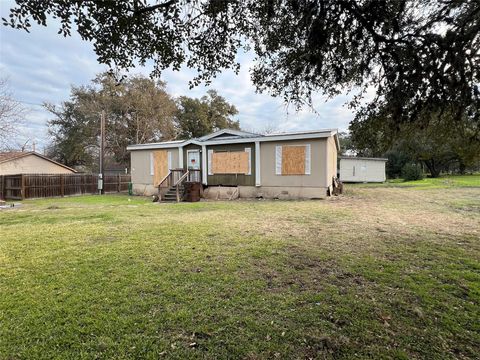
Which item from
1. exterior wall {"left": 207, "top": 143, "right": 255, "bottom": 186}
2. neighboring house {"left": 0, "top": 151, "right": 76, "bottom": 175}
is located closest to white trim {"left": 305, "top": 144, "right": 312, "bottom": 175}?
exterior wall {"left": 207, "top": 143, "right": 255, "bottom": 186}

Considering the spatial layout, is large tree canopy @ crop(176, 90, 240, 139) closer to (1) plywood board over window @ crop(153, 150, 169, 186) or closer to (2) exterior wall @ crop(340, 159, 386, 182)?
(2) exterior wall @ crop(340, 159, 386, 182)

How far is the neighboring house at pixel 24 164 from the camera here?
18578 millimetres

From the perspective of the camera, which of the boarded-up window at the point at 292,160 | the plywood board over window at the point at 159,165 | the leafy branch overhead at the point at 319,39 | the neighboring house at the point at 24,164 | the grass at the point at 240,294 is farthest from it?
the neighboring house at the point at 24,164

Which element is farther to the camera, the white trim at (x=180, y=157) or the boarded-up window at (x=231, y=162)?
the white trim at (x=180, y=157)

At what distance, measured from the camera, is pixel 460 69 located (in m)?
3.28

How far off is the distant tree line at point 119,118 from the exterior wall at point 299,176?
17.3 meters

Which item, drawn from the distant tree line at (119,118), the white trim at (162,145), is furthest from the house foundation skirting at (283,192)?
the distant tree line at (119,118)

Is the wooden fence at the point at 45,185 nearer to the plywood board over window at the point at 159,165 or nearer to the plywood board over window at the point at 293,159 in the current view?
the plywood board over window at the point at 159,165

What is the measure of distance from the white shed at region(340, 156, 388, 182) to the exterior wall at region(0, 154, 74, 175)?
80.4 ft

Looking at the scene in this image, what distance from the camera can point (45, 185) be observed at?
51.1ft

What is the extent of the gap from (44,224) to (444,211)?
11.4 meters

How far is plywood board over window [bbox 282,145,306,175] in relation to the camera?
1203 centimetres

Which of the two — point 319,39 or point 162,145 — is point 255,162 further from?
point 319,39

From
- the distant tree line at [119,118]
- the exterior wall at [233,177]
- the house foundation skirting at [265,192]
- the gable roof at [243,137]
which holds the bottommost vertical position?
the house foundation skirting at [265,192]
